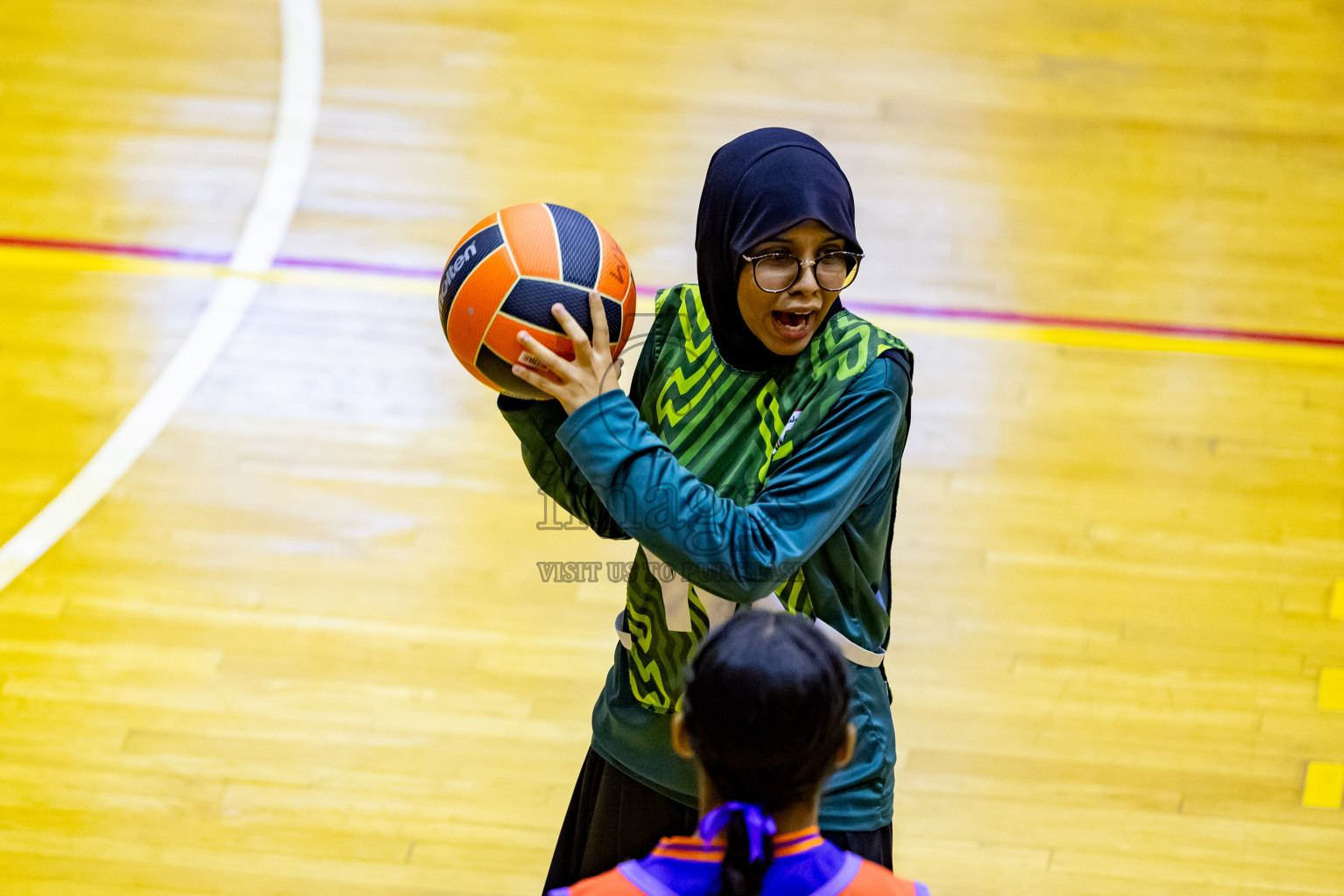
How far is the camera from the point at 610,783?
6.21 ft

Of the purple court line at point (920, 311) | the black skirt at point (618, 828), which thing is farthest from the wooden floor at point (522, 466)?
the black skirt at point (618, 828)

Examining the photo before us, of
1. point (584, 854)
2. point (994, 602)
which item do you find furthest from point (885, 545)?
point (994, 602)

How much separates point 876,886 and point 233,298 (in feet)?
10.8

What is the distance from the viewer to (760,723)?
1336 millimetres

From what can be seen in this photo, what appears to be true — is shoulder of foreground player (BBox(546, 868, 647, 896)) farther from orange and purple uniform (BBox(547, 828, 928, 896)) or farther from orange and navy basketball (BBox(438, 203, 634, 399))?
orange and navy basketball (BBox(438, 203, 634, 399))

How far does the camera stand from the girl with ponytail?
1.34m

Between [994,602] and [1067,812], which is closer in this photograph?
[1067,812]

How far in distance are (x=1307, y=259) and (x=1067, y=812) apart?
2.35 metres

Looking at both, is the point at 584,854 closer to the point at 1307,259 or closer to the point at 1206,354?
the point at 1206,354

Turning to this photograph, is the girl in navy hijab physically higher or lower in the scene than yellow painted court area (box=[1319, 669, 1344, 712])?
higher

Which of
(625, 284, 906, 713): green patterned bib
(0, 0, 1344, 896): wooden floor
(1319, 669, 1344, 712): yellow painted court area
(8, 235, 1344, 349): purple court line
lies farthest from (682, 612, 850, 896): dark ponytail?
(8, 235, 1344, 349): purple court line

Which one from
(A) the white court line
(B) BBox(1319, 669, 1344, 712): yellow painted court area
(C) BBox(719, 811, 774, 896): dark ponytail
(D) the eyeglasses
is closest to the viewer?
(C) BBox(719, 811, 774, 896): dark ponytail

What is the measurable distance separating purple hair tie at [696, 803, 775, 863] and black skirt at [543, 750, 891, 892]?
17.9 inches

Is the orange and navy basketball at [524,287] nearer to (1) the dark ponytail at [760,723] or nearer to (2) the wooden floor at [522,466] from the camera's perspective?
(1) the dark ponytail at [760,723]
